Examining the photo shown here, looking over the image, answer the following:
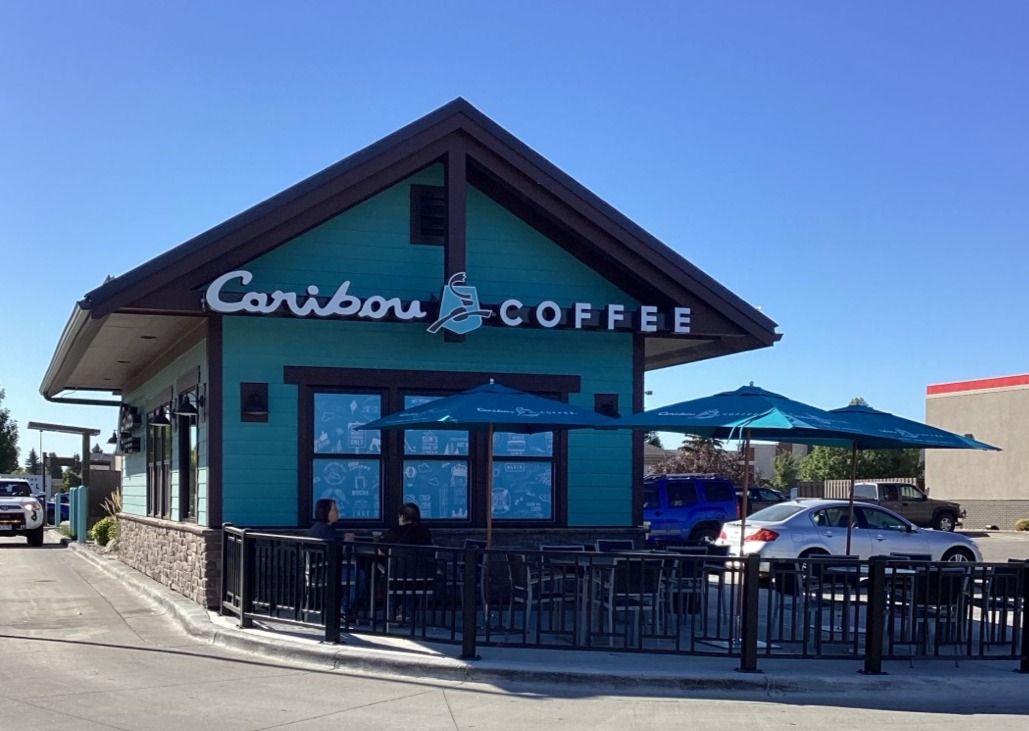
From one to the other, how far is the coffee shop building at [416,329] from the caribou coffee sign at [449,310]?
25 mm

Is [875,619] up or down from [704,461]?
down

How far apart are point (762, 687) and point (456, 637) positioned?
3120mm

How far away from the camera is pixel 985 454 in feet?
156

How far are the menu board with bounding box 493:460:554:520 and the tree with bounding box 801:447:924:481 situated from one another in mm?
49785

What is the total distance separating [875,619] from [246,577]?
6198 millimetres

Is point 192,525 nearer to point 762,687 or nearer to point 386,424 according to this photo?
point 386,424

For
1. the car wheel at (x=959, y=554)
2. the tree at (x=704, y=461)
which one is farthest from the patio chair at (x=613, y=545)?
the tree at (x=704, y=461)

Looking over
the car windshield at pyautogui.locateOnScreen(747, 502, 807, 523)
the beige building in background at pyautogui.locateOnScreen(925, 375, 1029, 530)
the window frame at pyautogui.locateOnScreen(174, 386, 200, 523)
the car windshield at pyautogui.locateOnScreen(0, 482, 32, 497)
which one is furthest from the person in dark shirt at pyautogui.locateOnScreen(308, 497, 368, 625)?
the beige building in background at pyautogui.locateOnScreen(925, 375, 1029, 530)

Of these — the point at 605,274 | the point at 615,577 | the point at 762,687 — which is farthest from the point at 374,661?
the point at 605,274

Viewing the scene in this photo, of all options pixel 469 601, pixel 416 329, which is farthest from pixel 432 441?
pixel 469 601

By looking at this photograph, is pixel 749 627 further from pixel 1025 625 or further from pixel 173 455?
pixel 173 455

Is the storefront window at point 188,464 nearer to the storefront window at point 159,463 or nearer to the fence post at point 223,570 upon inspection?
the storefront window at point 159,463

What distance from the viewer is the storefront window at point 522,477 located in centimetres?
1502

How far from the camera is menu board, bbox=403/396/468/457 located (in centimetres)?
1480
